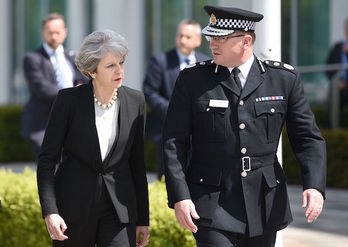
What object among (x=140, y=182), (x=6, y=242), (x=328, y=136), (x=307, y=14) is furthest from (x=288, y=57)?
(x=140, y=182)

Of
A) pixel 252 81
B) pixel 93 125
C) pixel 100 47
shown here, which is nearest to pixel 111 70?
pixel 100 47

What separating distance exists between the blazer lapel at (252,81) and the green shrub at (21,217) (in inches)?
98.5

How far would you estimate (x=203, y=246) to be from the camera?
4.43 metres

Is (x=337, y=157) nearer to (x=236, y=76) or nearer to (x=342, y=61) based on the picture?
(x=342, y=61)

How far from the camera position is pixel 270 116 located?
4.52 meters

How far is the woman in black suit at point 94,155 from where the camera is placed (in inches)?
181

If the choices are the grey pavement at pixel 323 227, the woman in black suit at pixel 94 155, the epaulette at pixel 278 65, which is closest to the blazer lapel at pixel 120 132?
the woman in black suit at pixel 94 155

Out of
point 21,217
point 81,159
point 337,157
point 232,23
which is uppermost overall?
point 232,23

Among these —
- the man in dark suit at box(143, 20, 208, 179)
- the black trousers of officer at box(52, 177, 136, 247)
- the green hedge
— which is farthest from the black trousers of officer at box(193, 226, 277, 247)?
the man in dark suit at box(143, 20, 208, 179)

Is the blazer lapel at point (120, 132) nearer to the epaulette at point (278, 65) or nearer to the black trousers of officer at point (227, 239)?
the black trousers of officer at point (227, 239)

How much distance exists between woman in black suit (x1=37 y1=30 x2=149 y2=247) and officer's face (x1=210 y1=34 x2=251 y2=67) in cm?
44

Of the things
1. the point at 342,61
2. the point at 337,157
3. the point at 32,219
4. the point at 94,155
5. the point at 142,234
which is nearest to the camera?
the point at 94,155

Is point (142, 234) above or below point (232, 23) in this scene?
below

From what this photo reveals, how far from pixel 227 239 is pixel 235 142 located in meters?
0.45
